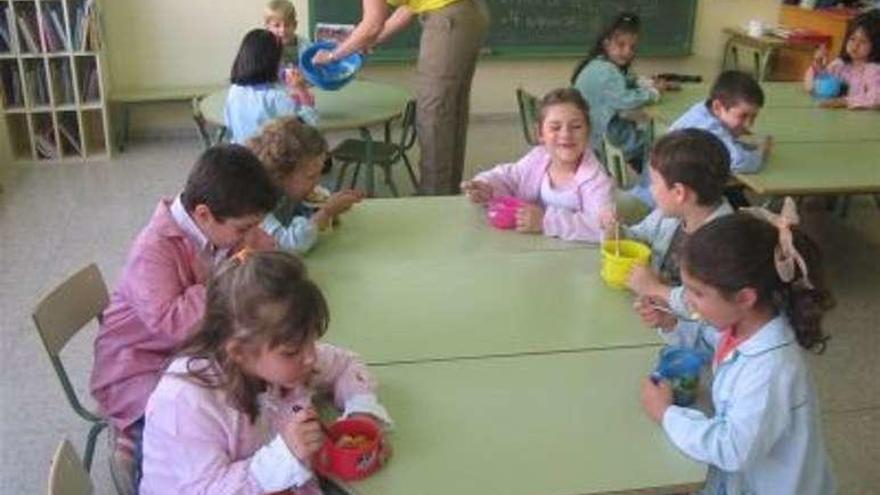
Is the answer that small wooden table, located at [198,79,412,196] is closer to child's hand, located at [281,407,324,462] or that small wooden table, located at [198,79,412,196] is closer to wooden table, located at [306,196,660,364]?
wooden table, located at [306,196,660,364]

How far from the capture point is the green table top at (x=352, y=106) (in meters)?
4.00

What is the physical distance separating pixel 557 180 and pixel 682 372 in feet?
3.79

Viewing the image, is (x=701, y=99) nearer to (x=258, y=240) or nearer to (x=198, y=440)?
(x=258, y=240)

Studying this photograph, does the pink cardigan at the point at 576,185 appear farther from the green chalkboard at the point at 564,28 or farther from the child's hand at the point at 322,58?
the green chalkboard at the point at 564,28

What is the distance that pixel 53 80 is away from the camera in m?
5.44

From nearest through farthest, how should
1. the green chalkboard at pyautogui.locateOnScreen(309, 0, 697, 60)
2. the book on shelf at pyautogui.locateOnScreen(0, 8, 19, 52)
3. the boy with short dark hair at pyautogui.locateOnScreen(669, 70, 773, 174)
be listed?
the boy with short dark hair at pyautogui.locateOnScreen(669, 70, 773, 174), the book on shelf at pyautogui.locateOnScreen(0, 8, 19, 52), the green chalkboard at pyautogui.locateOnScreen(309, 0, 697, 60)


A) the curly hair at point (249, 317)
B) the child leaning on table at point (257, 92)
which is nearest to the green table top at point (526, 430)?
the curly hair at point (249, 317)

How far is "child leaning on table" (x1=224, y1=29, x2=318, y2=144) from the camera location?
3.75 metres

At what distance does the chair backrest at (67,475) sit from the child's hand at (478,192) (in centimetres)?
153

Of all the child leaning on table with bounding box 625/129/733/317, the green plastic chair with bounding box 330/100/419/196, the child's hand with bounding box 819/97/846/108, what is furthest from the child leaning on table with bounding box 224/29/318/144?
the child's hand with bounding box 819/97/846/108

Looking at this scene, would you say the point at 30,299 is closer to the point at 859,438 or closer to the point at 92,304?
the point at 92,304

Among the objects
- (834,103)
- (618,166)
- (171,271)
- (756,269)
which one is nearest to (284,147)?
(171,271)

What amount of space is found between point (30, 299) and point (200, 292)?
7.12 feet

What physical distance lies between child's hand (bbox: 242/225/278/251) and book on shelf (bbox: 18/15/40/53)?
3.89 metres
